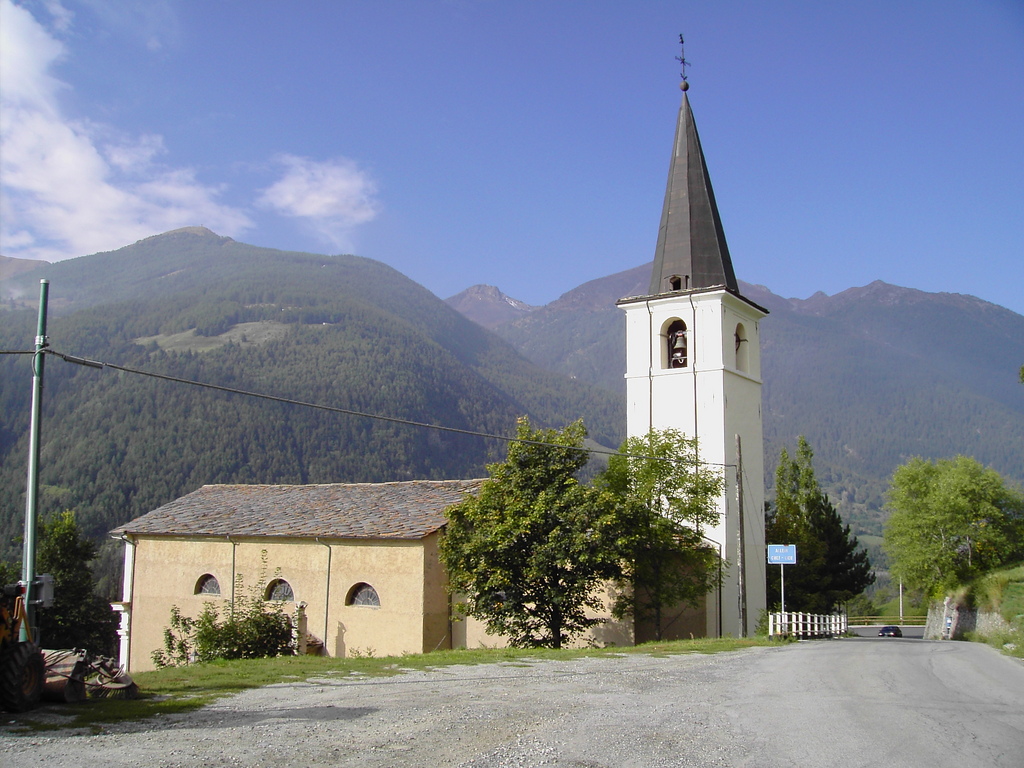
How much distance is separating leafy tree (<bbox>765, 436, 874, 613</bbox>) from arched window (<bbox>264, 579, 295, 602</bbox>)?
21668 millimetres

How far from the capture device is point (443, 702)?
10.4 meters

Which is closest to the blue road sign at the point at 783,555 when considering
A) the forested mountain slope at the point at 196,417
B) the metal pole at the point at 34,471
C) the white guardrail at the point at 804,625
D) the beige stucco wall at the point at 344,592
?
the white guardrail at the point at 804,625

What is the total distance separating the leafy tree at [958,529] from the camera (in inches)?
1638

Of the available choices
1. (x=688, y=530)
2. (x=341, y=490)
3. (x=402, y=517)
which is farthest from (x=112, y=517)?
(x=688, y=530)

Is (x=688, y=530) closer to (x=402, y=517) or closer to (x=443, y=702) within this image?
(x=402, y=517)

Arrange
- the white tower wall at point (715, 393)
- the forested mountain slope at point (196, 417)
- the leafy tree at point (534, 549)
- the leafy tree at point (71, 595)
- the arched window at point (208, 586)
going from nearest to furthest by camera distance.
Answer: the leafy tree at point (534, 549), the arched window at point (208, 586), the white tower wall at point (715, 393), the leafy tree at point (71, 595), the forested mountain slope at point (196, 417)

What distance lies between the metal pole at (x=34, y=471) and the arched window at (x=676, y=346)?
84.0 ft

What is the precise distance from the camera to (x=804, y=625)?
29109mm

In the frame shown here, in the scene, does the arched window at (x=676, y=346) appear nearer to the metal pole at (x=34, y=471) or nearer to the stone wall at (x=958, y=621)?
the stone wall at (x=958, y=621)

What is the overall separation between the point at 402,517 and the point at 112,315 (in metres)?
184

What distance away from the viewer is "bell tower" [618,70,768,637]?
31.7 meters

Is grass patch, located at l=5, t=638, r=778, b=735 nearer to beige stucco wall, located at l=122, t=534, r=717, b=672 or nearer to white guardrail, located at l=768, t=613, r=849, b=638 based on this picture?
white guardrail, located at l=768, t=613, r=849, b=638

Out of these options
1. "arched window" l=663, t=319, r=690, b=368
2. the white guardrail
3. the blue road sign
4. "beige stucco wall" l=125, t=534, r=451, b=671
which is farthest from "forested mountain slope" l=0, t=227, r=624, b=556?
the blue road sign

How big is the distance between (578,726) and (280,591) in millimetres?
22042
